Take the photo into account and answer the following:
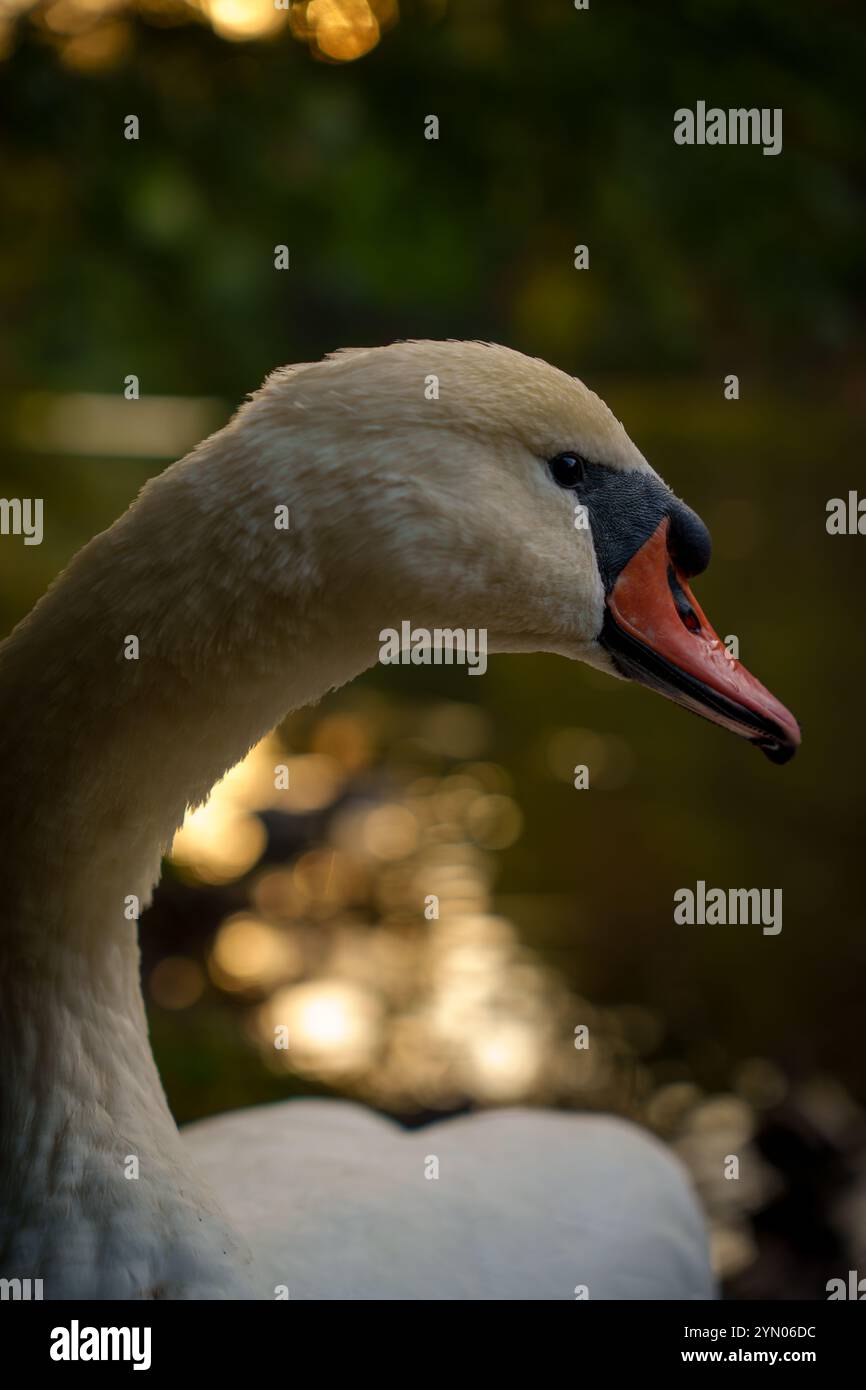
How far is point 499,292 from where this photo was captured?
15.4 ft

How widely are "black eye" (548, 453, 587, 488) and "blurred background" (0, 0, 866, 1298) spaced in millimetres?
1683

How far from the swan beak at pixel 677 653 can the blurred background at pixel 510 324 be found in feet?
5.01

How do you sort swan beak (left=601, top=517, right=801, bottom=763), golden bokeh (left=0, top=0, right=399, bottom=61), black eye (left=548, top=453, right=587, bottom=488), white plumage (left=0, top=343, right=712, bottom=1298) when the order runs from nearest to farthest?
white plumage (left=0, top=343, right=712, bottom=1298), black eye (left=548, top=453, right=587, bottom=488), swan beak (left=601, top=517, right=801, bottom=763), golden bokeh (left=0, top=0, right=399, bottom=61)

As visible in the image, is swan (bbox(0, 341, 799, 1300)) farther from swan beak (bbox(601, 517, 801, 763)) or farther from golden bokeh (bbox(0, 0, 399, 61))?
golden bokeh (bbox(0, 0, 399, 61))

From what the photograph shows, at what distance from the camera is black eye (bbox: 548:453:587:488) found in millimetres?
1783

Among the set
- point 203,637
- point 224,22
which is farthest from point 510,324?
point 203,637

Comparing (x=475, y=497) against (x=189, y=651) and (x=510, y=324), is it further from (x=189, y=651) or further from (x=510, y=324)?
(x=510, y=324)

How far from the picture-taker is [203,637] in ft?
5.25

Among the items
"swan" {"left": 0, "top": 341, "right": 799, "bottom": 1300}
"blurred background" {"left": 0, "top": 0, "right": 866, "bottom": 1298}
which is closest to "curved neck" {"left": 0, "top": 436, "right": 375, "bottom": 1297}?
"swan" {"left": 0, "top": 341, "right": 799, "bottom": 1300}

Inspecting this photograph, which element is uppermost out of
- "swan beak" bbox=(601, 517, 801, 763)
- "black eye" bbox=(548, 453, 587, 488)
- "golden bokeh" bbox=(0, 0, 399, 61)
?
"golden bokeh" bbox=(0, 0, 399, 61)

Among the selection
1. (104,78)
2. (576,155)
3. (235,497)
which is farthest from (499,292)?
(235,497)
